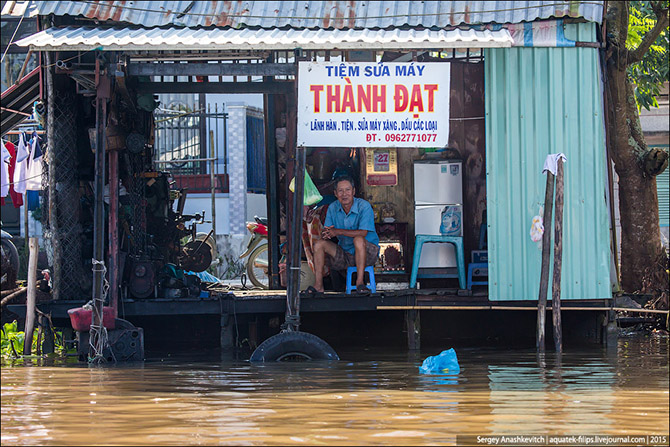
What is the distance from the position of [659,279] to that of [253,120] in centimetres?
983

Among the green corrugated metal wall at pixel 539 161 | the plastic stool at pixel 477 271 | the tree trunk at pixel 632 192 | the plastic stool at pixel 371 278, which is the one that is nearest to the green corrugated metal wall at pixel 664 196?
the tree trunk at pixel 632 192

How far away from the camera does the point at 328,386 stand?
25.8ft

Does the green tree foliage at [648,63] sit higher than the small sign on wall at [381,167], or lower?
higher

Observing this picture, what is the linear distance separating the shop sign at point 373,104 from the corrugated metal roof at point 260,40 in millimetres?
351

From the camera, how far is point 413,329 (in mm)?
→ 10922

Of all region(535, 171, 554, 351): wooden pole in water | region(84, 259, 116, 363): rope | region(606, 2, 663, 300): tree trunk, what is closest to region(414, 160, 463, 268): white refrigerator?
region(535, 171, 554, 351): wooden pole in water

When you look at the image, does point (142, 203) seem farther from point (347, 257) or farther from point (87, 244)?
point (347, 257)

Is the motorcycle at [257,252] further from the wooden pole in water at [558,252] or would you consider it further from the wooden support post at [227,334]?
the wooden pole in water at [558,252]

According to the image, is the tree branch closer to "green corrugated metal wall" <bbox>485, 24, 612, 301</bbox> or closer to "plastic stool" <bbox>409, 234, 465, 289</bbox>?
"green corrugated metal wall" <bbox>485, 24, 612, 301</bbox>

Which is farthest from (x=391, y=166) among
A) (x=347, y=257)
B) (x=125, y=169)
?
(x=125, y=169)

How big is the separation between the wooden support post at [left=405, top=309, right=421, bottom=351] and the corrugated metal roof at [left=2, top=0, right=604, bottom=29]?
3252 mm

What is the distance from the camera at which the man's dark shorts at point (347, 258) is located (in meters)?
11.1

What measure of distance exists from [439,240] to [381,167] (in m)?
1.38

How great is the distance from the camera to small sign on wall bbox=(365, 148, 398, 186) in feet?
40.2
